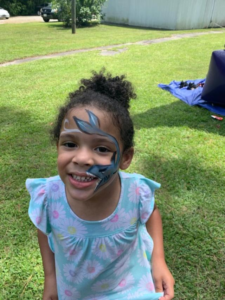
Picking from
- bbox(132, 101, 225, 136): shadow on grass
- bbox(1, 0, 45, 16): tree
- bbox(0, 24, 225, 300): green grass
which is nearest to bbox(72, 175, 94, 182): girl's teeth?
bbox(0, 24, 225, 300): green grass

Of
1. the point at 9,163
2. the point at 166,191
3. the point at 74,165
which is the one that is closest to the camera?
the point at 74,165

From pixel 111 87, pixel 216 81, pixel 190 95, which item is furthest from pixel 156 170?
pixel 190 95

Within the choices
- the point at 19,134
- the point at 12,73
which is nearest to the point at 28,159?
the point at 19,134

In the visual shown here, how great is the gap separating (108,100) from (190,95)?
4655 mm

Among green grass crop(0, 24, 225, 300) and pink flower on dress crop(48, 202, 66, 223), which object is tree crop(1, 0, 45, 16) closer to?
green grass crop(0, 24, 225, 300)

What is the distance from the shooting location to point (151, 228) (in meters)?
1.62

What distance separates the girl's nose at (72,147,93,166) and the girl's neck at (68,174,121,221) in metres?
0.25

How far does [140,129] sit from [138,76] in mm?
3222

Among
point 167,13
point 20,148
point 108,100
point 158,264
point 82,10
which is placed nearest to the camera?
point 108,100

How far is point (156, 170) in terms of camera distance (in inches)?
128

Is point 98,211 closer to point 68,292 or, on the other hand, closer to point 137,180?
point 137,180

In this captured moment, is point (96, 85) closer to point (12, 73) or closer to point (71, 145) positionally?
point (71, 145)

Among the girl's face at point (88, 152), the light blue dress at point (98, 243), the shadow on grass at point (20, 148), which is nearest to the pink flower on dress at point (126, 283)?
the light blue dress at point (98, 243)

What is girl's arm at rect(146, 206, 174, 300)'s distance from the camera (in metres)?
1.55
